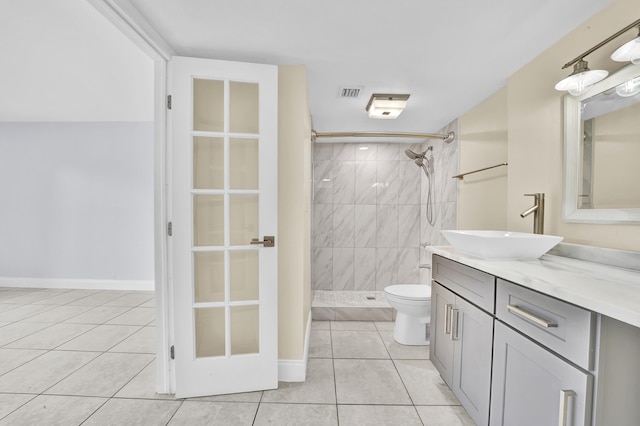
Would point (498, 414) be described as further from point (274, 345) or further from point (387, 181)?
point (387, 181)

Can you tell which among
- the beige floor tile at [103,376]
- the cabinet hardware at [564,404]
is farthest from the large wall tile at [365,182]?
the cabinet hardware at [564,404]

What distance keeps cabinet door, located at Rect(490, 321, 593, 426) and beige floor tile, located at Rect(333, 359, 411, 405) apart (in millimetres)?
635

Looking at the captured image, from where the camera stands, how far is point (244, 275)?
1.81m

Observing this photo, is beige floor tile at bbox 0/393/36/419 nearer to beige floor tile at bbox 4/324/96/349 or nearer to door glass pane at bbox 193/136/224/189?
beige floor tile at bbox 4/324/96/349

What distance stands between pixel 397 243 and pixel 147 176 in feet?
11.8

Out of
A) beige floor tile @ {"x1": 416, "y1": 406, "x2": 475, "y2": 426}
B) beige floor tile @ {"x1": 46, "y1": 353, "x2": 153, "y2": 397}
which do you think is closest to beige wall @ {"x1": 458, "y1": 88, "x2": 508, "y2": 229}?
beige floor tile @ {"x1": 416, "y1": 406, "x2": 475, "y2": 426}

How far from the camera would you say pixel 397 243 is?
3787mm

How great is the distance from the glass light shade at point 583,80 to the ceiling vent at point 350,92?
1.28 m

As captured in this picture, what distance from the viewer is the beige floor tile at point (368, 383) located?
173 centimetres

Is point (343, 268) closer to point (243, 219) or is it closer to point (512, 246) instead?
point (243, 219)

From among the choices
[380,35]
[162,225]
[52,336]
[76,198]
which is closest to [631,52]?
[380,35]

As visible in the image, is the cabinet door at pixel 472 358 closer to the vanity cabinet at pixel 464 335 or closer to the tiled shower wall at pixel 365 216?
the vanity cabinet at pixel 464 335

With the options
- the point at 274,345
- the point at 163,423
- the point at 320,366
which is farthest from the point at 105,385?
the point at 320,366

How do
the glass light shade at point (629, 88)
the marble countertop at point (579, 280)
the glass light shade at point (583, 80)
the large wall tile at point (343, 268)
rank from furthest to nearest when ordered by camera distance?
the large wall tile at point (343, 268)
the glass light shade at point (583, 80)
the glass light shade at point (629, 88)
the marble countertop at point (579, 280)
